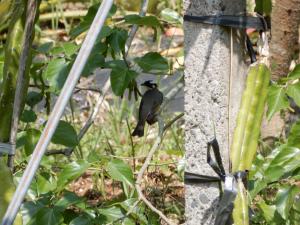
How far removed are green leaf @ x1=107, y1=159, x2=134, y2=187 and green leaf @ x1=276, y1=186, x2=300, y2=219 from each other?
1.33 ft

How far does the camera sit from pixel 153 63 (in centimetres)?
235

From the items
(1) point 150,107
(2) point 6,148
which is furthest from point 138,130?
(2) point 6,148

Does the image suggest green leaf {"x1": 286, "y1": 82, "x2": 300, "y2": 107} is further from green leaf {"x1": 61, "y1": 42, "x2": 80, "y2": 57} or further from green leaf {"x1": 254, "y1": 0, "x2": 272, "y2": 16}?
green leaf {"x1": 61, "y1": 42, "x2": 80, "y2": 57}

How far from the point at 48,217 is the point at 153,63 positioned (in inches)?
A: 23.2

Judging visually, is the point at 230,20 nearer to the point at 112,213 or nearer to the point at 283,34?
the point at 112,213

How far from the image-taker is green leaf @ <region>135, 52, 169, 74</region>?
7.68 ft

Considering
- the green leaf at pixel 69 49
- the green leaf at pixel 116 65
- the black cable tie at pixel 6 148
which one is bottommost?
the black cable tie at pixel 6 148

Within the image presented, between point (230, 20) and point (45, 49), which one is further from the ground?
point (230, 20)

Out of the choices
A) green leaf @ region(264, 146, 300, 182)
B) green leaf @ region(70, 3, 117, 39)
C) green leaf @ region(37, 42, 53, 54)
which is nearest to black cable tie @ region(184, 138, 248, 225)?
green leaf @ region(264, 146, 300, 182)

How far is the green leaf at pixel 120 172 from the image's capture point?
6.89 ft

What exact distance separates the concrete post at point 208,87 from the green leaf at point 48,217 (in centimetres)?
41

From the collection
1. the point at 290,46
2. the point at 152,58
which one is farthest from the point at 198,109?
the point at 290,46

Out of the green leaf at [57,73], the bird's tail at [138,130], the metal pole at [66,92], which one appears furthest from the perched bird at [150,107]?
the metal pole at [66,92]

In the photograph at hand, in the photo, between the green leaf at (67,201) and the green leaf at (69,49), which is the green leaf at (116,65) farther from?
the green leaf at (67,201)
